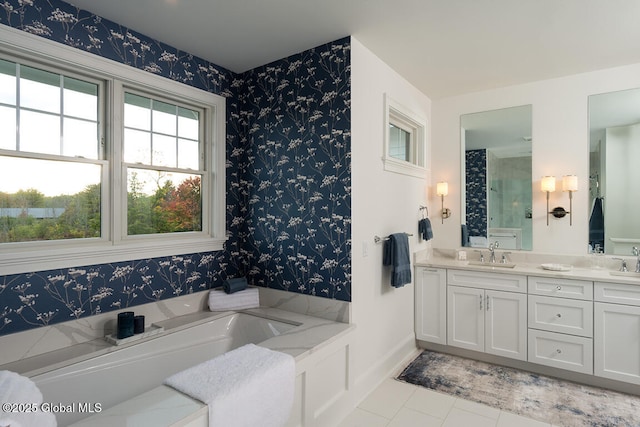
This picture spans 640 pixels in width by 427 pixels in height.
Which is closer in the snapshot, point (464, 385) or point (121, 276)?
point (121, 276)

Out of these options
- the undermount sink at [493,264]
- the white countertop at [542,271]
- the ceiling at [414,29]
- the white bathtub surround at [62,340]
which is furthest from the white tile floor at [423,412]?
the ceiling at [414,29]

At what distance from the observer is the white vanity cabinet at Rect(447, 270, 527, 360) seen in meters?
2.99

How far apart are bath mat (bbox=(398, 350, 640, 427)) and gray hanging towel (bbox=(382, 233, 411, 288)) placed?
0.84 metres

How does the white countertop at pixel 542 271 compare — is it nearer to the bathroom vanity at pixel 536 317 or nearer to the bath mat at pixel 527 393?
the bathroom vanity at pixel 536 317

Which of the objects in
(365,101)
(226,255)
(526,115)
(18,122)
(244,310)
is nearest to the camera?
(18,122)

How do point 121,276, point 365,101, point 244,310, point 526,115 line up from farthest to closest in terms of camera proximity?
point 526,115, point 244,310, point 365,101, point 121,276

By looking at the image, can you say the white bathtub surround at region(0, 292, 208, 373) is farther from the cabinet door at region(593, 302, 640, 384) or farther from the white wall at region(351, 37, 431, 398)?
the cabinet door at region(593, 302, 640, 384)

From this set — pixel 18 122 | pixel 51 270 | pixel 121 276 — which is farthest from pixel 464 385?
pixel 18 122

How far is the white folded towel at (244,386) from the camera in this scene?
1495 millimetres

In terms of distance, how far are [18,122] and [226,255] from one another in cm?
167

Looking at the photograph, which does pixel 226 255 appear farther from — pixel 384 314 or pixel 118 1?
pixel 118 1

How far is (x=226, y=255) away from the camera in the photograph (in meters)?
3.07

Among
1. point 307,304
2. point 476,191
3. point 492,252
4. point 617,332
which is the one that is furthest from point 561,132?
point 307,304

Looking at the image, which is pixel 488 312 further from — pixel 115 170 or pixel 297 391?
pixel 115 170
